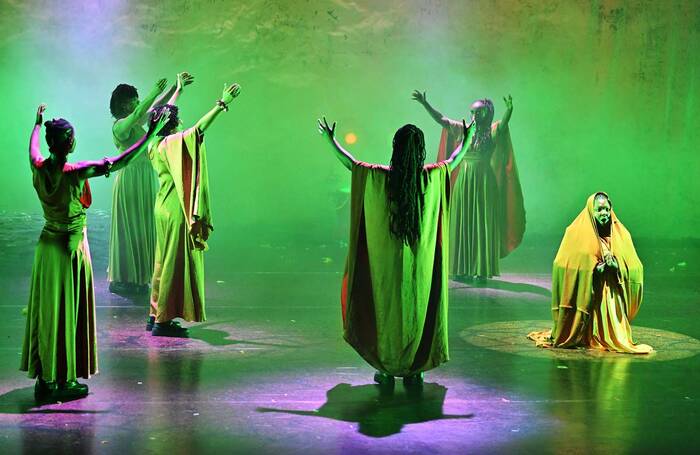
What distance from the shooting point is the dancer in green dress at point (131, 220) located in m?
9.74

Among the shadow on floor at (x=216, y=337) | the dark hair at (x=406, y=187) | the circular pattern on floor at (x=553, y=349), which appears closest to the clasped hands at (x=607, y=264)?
the circular pattern on floor at (x=553, y=349)

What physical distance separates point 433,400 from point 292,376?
1.08 meters

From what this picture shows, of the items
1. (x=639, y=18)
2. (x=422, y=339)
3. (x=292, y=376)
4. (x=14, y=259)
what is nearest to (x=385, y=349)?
(x=422, y=339)

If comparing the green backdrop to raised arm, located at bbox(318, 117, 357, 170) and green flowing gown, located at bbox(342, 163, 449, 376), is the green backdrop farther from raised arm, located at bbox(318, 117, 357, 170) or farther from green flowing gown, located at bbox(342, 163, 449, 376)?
green flowing gown, located at bbox(342, 163, 449, 376)

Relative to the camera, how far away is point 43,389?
18.9ft

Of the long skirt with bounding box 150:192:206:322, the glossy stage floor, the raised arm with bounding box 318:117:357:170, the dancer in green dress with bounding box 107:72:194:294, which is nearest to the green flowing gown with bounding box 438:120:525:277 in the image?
the glossy stage floor

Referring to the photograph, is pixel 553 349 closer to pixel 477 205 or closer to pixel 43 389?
pixel 43 389

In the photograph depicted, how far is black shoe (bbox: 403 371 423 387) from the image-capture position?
622 centimetres

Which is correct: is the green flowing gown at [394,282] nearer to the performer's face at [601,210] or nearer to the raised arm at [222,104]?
the raised arm at [222,104]

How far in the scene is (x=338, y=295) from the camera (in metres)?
10.2

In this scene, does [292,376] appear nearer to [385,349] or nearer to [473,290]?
[385,349]

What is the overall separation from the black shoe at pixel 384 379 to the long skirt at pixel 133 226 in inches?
166

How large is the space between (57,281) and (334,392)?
6.05 ft

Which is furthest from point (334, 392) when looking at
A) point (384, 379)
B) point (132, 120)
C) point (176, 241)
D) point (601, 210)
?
point (132, 120)
